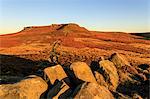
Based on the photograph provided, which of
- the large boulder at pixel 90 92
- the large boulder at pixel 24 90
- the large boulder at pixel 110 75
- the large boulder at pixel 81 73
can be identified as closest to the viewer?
the large boulder at pixel 90 92

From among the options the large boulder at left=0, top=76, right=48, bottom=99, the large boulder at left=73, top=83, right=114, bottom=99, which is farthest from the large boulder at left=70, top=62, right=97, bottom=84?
the large boulder at left=73, top=83, right=114, bottom=99

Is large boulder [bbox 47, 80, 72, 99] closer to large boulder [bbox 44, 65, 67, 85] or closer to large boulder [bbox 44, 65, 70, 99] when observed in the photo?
large boulder [bbox 44, 65, 70, 99]

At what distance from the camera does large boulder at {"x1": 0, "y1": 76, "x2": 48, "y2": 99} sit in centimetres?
1113

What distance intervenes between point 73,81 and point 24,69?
791 cm

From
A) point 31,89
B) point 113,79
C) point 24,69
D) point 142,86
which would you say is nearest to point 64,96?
point 31,89

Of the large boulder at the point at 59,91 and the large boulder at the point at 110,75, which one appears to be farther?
the large boulder at the point at 110,75

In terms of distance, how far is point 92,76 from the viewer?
12.8 meters

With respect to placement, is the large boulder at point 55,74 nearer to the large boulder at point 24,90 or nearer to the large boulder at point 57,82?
the large boulder at point 57,82

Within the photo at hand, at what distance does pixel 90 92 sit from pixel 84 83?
594 mm

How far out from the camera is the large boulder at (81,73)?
12438mm


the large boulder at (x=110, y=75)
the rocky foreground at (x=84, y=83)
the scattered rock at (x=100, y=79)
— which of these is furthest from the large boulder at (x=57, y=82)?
the large boulder at (x=110, y=75)

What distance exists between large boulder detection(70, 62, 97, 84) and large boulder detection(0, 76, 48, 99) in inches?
52.2

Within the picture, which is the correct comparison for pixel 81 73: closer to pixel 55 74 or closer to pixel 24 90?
pixel 55 74

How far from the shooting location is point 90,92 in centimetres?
1049
